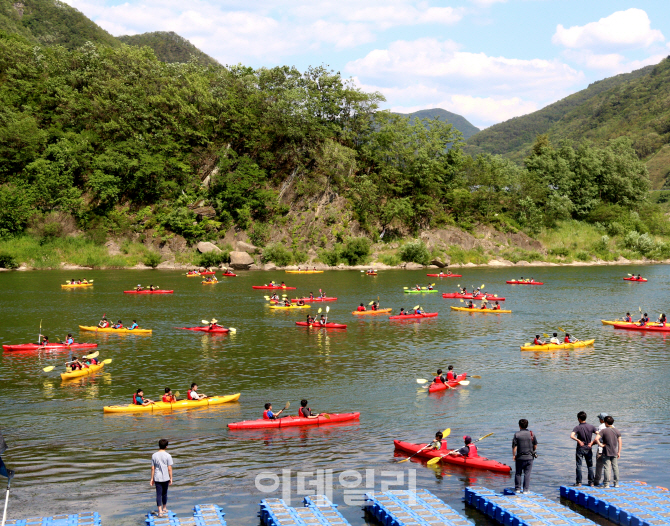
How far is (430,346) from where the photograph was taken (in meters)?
42.0

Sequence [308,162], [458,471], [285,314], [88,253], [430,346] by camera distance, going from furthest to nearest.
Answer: [308,162] < [88,253] < [285,314] < [430,346] < [458,471]

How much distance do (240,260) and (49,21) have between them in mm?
144179

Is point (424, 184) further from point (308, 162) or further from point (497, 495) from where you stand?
point (497, 495)

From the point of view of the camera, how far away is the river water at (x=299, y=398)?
63.3ft

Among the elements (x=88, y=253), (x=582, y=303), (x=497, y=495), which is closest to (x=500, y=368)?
(x=497, y=495)

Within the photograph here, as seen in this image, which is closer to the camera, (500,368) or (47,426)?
(47,426)

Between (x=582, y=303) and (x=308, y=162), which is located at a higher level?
(x=308, y=162)

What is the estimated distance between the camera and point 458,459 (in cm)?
2070

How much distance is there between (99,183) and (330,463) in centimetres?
9020

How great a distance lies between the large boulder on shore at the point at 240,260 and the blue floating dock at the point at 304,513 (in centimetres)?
8186

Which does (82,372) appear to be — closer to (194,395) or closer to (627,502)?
(194,395)

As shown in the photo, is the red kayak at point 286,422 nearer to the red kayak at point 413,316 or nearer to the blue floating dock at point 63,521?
the blue floating dock at point 63,521

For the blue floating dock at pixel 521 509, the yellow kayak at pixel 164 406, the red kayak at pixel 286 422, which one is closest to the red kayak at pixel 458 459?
the blue floating dock at pixel 521 509

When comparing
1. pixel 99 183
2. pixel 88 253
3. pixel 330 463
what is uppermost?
pixel 99 183
